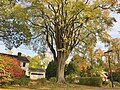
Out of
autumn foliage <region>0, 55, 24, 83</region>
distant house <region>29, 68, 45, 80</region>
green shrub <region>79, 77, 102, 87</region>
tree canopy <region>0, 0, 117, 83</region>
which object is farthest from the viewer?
distant house <region>29, 68, 45, 80</region>

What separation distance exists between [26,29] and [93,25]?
380 inches

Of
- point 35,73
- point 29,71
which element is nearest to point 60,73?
point 29,71

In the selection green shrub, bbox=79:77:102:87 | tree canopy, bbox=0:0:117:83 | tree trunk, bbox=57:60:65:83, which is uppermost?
tree canopy, bbox=0:0:117:83

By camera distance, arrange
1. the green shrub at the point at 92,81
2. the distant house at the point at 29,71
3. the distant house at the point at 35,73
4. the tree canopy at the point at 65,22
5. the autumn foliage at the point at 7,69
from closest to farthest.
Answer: the autumn foliage at the point at 7,69
the tree canopy at the point at 65,22
the green shrub at the point at 92,81
the distant house at the point at 29,71
the distant house at the point at 35,73

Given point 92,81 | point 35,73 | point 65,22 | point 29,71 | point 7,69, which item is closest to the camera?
point 7,69

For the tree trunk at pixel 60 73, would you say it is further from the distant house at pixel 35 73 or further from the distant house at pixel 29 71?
the distant house at pixel 35 73

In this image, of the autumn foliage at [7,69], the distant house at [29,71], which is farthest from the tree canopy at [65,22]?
the distant house at [29,71]

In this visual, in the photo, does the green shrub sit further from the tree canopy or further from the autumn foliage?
the autumn foliage

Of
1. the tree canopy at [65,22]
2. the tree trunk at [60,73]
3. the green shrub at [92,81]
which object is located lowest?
the green shrub at [92,81]

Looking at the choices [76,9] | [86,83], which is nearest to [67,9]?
[76,9]

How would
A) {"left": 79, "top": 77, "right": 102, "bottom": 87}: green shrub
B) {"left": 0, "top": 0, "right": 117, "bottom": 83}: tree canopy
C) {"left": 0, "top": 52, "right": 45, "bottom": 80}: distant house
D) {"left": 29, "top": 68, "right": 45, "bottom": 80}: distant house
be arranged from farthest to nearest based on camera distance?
1. {"left": 29, "top": 68, "right": 45, "bottom": 80}: distant house
2. {"left": 0, "top": 52, "right": 45, "bottom": 80}: distant house
3. {"left": 79, "top": 77, "right": 102, "bottom": 87}: green shrub
4. {"left": 0, "top": 0, "right": 117, "bottom": 83}: tree canopy

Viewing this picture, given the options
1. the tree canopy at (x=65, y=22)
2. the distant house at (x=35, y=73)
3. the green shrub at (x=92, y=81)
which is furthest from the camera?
the distant house at (x=35, y=73)

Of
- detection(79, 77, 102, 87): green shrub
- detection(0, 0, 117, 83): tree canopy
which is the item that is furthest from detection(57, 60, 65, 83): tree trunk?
detection(79, 77, 102, 87): green shrub

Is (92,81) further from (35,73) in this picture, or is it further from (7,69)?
(35,73)
